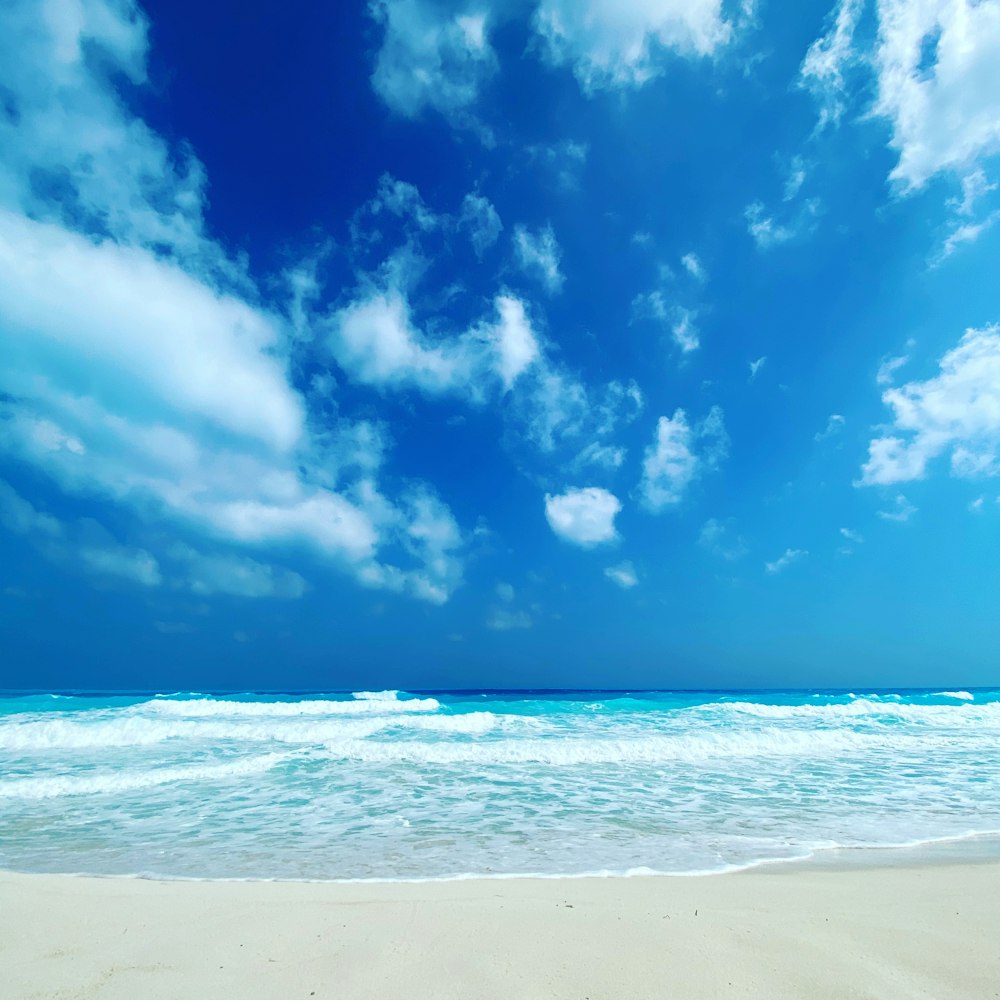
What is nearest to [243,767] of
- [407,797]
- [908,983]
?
[407,797]

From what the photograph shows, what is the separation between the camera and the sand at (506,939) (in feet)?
11.0

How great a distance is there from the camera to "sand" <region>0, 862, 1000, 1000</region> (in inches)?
132

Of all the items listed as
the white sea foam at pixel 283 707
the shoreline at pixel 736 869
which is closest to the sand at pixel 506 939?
the shoreline at pixel 736 869

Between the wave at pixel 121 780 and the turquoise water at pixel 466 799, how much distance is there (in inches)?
2.2


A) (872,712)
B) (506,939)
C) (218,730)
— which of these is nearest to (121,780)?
(506,939)

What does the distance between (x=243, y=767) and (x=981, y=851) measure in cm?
1364

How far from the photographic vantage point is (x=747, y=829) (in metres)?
7.58

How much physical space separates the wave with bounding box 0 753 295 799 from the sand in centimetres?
595

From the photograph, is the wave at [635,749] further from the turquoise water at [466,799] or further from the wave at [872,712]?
the wave at [872,712]

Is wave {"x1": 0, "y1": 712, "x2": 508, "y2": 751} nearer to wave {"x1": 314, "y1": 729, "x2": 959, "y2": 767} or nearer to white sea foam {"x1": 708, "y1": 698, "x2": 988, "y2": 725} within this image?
wave {"x1": 314, "y1": 729, "x2": 959, "y2": 767}

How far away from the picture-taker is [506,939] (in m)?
4.01

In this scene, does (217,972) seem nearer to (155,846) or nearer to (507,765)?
(155,846)

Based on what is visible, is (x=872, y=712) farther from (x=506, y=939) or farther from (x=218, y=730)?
(x=506, y=939)

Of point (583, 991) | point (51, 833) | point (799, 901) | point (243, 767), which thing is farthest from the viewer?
point (243, 767)
